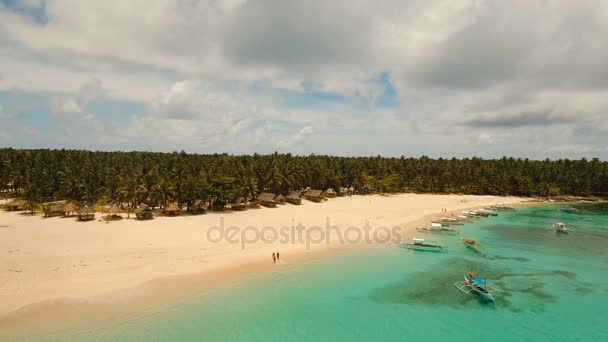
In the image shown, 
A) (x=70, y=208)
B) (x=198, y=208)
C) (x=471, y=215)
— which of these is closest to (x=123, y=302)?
(x=198, y=208)

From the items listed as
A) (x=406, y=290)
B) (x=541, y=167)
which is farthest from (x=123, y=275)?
(x=541, y=167)

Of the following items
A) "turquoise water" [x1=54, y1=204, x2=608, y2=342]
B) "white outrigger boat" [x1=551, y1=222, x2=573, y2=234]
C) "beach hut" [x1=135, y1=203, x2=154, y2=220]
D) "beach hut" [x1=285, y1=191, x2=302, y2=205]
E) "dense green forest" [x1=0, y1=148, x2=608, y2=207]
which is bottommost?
"turquoise water" [x1=54, y1=204, x2=608, y2=342]

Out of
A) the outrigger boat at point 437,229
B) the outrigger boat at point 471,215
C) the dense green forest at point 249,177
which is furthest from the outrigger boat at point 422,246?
the dense green forest at point 249,177

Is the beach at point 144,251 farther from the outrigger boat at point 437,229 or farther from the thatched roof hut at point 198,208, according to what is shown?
the outrigger boat at point 437,229

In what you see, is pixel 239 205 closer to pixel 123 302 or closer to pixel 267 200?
pixel 267 200

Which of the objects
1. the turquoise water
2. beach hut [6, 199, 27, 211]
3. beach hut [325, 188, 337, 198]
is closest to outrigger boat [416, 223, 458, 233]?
the turquoise water

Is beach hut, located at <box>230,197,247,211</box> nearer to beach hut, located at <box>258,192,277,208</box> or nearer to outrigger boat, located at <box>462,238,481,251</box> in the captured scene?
beach hut, located at <box>258,192,277,208</box>
